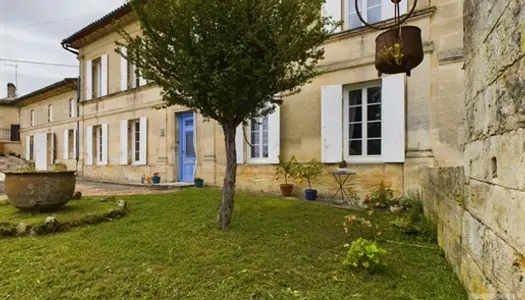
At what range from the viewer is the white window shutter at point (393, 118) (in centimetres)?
602

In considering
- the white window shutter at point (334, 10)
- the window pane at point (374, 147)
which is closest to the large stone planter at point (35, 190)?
the window pane at point (374, 147)

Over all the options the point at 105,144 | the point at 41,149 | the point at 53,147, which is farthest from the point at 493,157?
the point at 41,149

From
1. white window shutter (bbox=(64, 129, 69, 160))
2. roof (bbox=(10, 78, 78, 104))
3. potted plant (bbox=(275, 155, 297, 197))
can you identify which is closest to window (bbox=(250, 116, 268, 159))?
potted plant (bbox=(275, 155, 297, 197))

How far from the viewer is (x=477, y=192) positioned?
6.89ft

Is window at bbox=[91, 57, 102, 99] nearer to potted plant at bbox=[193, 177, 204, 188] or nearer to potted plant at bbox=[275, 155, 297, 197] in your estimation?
potted plant at bbox=[193, 177, 204, 188]

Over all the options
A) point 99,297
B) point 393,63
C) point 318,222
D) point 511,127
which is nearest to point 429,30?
point 393,63

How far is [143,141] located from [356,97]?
24.1 ft

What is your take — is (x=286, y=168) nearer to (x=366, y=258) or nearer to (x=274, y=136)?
(x=274, y=136)

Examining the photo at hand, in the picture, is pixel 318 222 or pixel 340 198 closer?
pixel 318 222

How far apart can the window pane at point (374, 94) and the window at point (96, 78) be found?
1092 centimetres

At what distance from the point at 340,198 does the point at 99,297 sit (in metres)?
5.05

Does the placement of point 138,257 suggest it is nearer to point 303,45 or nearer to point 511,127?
point 303,45

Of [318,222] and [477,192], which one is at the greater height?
[477,192]

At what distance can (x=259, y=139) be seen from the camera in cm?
833
